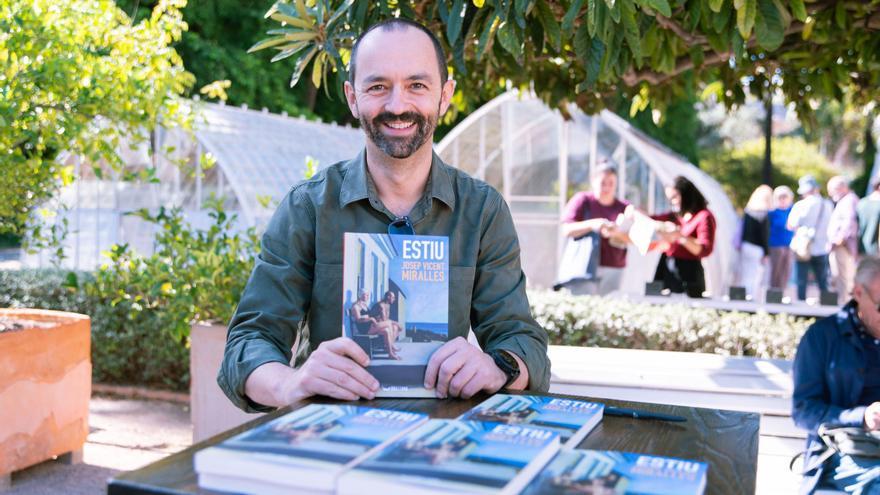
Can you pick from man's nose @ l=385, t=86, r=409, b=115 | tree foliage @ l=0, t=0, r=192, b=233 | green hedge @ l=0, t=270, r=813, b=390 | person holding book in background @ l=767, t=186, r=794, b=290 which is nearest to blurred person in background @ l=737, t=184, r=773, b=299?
person holding book in background @ l=767, t=186, r=794, b=290

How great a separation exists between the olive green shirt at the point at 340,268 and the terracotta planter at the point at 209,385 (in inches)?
123

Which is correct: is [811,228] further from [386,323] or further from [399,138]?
[386,323]

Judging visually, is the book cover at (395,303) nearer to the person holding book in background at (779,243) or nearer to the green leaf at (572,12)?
the green leaf at (572,12)

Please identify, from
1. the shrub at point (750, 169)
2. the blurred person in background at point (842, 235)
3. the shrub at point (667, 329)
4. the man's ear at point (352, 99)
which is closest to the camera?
the man's ear at point (352, 99)

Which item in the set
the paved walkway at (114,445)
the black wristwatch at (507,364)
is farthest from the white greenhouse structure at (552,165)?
the black wristwatch at (507,364)

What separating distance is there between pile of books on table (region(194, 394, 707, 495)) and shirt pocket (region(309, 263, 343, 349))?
0.62 metres

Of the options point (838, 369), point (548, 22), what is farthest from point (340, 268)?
point (838, 369)

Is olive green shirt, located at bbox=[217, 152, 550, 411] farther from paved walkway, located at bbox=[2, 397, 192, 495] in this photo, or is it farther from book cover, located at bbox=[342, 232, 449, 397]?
paved walkway, located at bbox=[2, 397, 192, 495]

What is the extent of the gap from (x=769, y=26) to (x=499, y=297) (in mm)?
1345

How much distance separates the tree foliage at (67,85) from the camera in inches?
180

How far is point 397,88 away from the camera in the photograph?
1989mm

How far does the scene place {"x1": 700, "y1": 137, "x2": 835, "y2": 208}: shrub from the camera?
1283 inches

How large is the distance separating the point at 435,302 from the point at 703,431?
58 cm

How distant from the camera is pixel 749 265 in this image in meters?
11.8
